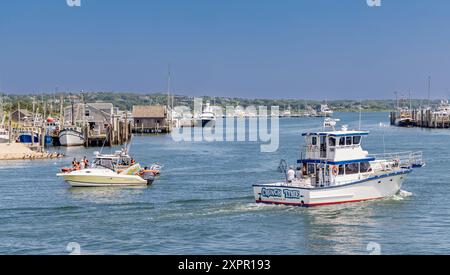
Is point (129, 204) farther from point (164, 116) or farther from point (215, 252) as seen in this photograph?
point (164, 116)

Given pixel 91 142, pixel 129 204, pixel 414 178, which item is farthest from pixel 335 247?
pixel 91 142

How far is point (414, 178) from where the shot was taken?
1745 inches

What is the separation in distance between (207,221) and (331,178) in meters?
7.40

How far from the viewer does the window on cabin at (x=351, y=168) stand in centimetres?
3394

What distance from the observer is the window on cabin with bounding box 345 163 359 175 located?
111 feet

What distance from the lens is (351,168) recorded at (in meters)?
34.1

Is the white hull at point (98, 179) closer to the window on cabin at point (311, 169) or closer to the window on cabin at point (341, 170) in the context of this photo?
the window on cabin at point (311, 169)

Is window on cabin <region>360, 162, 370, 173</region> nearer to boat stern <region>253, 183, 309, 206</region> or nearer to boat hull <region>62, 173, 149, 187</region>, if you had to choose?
boat stern <region>253, 183, 309, 206</region>

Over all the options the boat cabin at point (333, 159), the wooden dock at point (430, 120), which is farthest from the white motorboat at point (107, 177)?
the wooden dock at point (430, 120)

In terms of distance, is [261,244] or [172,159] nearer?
[261,244]

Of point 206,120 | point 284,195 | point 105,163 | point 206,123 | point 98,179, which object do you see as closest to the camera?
point 284,195

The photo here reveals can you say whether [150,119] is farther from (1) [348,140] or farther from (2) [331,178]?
(2) [331,178]

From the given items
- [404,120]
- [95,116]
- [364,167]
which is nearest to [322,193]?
[364,167]
